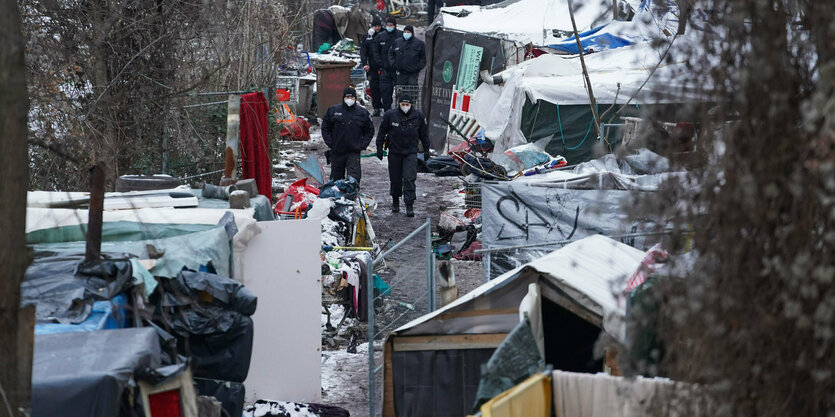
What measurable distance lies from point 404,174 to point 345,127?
3.82ft

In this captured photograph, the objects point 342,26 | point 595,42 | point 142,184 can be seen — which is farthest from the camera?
point 342,26

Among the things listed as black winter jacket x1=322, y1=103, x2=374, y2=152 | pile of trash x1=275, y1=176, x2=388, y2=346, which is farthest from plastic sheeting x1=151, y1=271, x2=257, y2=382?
black winter jacket x1=322, y1=103, x2=374, y2=152

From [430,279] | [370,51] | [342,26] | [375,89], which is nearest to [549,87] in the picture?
[370,51]

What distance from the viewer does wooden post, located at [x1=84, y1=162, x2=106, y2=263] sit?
232 inches

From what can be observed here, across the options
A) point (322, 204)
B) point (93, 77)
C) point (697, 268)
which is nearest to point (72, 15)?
point (93, 77)

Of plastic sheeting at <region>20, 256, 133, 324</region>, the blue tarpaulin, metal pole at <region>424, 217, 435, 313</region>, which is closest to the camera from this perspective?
plastic sheeting at <region>20, 256, 133, 324</region>

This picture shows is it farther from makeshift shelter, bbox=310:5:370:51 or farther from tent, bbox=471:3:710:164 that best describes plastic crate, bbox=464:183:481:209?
makeshift shelter, bbox=310:5:370:51

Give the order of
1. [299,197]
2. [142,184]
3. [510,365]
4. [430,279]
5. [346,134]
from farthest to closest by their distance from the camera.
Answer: [346,134], [299,197], [142,184], [430,279], [510,365]

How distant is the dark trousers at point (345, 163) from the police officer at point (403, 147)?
0.50 m

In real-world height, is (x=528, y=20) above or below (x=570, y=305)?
above

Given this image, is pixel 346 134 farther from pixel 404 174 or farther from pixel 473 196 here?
pixel 473 196

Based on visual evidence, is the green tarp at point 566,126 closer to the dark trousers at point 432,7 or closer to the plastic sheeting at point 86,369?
the plastic sheeting at point 86,369

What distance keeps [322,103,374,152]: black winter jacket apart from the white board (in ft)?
20.9

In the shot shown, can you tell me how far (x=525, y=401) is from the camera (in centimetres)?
481
